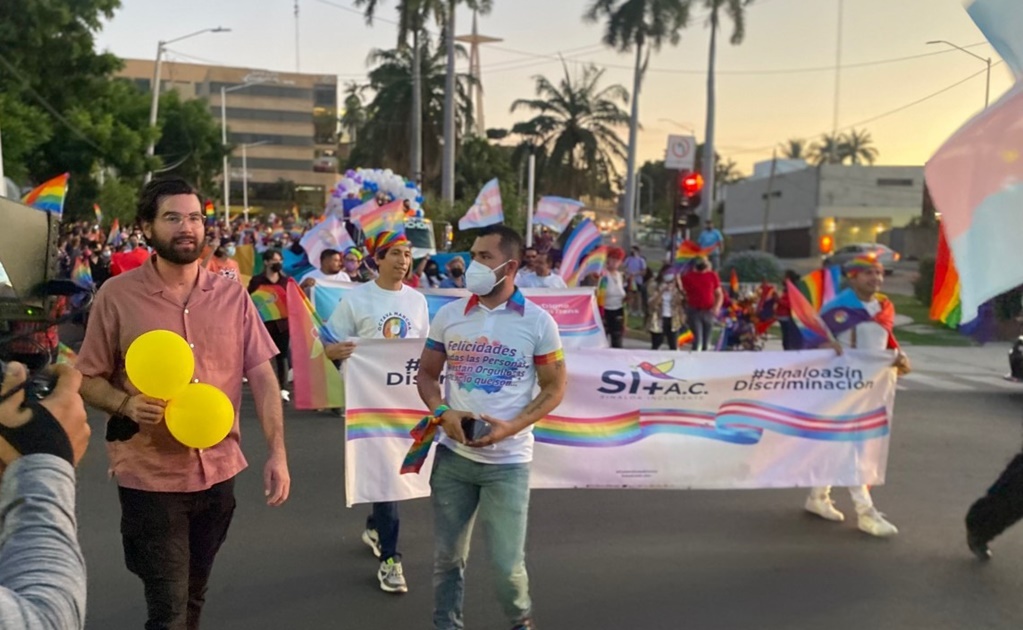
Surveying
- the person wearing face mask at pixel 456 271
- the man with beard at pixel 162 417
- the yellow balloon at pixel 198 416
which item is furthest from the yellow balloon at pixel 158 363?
the person wearing face mask at pixel 456 271

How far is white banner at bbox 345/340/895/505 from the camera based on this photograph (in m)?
5.86

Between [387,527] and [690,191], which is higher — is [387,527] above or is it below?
below

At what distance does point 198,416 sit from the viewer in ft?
10.0

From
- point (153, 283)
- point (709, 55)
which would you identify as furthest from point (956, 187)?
point (709, 55)

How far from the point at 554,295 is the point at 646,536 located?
5089 millimetres

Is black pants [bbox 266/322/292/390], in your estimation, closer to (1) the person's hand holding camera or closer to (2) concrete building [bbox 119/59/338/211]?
(1) the person's hand holding camera

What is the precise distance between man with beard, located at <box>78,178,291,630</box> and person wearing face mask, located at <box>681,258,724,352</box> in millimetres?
11330

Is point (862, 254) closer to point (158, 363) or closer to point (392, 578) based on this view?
point (392, 578)

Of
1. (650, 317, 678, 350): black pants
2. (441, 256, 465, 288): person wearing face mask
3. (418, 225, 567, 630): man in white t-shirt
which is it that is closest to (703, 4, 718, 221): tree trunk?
(650, 317, 678, 350): black pants

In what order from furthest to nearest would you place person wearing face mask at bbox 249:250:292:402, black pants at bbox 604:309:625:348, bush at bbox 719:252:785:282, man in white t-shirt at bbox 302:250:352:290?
bush at bbox 719:252:785:282, black pants at bbox 604:309:625:348, person wearing face mask at bbox 249:250:292:402, man in white t-shirt at bbox 302:250:352:290

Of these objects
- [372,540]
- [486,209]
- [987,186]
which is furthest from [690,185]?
[987,186]

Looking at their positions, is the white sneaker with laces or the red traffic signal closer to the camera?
the white sneaker with laces

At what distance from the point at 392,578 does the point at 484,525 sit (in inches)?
48.0

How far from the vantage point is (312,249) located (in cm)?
1170
